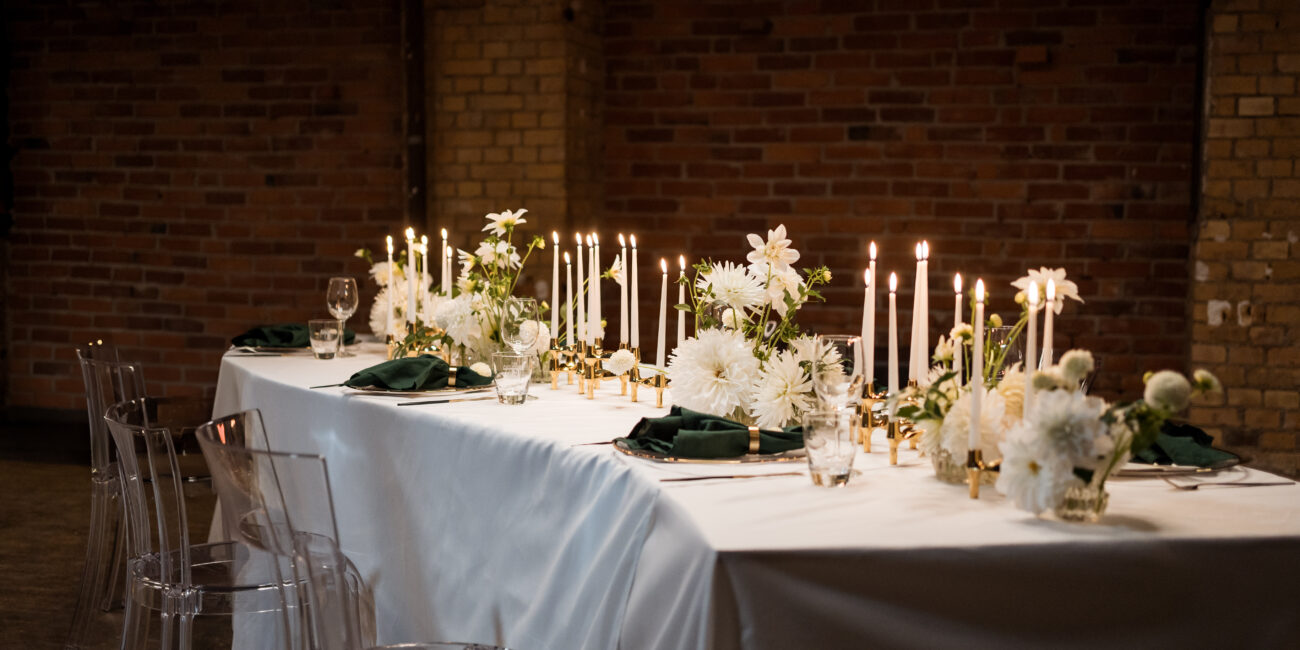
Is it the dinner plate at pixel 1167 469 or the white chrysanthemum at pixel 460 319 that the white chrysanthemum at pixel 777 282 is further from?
the white chrysanthemum at pixel 460 319

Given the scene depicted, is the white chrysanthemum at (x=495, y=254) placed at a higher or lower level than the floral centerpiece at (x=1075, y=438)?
higher

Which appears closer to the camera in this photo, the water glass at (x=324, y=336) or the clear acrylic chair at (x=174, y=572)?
the clear acrylic chair at (x=174, y=572)

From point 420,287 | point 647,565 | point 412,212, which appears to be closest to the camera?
point 647,565

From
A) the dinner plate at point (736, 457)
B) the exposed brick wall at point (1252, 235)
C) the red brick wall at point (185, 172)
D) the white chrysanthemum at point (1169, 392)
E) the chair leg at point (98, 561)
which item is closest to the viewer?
the white chrysanthemum at point (1169, 392)

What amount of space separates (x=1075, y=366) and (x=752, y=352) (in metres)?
0.85

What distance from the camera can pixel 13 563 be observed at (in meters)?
4.23

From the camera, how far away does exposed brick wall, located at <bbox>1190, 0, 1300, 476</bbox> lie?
4.45 metres

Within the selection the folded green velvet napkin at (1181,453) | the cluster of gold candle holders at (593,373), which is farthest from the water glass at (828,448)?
the cluster of gold candle holders at (593,373)

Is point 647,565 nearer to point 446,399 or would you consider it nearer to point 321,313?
point 446,399

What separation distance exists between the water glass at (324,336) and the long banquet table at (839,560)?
1.31m

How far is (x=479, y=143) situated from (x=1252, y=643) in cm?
420

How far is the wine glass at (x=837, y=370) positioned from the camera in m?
2.02

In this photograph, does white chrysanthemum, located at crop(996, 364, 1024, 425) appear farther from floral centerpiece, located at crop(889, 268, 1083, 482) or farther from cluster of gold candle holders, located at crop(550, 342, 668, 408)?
cluster of gold candle holders, located at crop(550, 342, 668, 408)

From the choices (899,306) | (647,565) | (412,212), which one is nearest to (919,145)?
(899,306)
